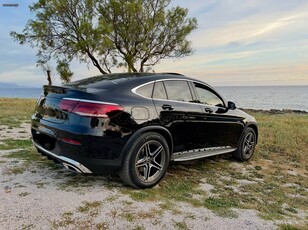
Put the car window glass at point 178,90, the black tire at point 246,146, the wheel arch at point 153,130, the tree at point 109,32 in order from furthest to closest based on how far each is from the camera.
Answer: the tree at point 109,32 < the black tire at point 246,146 < the car window glass at point 178,90 < the wheel arch at point 153,130

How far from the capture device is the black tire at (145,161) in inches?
136

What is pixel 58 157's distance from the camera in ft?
11.4

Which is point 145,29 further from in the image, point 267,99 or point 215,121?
point 267,99

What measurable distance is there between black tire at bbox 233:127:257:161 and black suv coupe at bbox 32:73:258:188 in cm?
113

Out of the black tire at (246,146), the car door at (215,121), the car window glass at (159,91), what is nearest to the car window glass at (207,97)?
the car door at (215,121)

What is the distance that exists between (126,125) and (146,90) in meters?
0.64

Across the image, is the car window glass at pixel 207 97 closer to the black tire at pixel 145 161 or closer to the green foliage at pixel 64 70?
the black tire at pixel 145 161

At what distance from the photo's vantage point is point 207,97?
189 inches

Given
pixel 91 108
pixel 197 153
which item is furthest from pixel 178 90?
pixel 91 108

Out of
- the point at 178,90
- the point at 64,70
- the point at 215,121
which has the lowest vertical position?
the point at 215,121

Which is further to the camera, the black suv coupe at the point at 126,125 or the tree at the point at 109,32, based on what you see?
the tree at the point at 109,32

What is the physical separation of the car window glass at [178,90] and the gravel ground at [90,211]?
1.49 metres

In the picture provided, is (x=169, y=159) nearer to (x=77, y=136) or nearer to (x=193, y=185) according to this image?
(x=193, y=185)

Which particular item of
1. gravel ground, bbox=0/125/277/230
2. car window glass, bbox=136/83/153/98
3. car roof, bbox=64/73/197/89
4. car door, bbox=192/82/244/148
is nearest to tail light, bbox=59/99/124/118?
car roof, bbox=64/73/197/89
